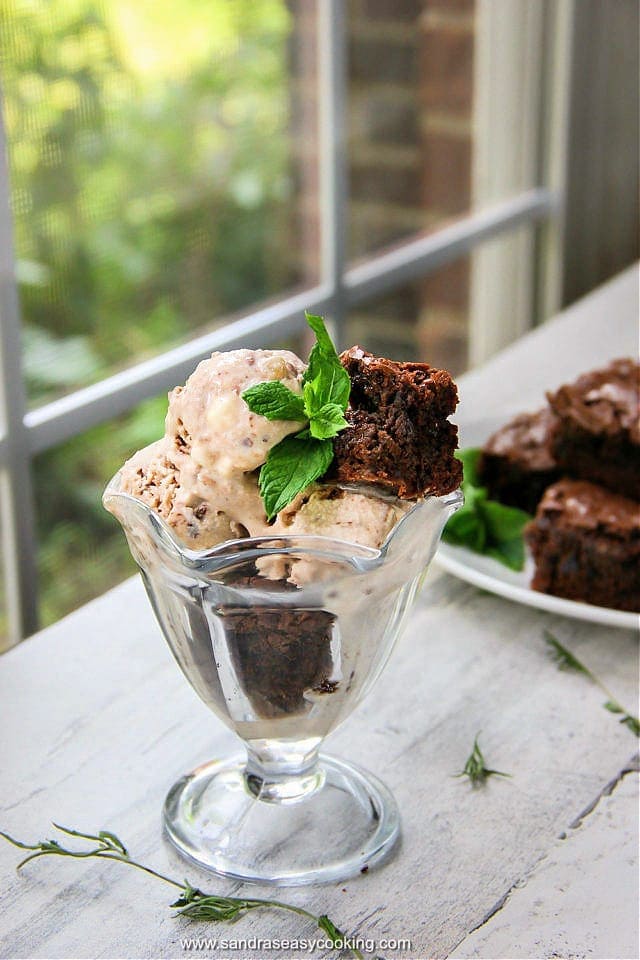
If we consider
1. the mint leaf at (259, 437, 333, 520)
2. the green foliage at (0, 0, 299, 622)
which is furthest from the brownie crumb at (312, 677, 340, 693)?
the green foliage at (0, 0, 299, 622)

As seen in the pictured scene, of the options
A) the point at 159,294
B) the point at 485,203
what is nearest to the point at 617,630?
the point at 159,294

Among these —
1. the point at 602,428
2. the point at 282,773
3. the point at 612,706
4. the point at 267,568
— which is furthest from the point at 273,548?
the point at 602,428

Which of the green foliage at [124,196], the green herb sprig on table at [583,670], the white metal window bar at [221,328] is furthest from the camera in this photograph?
the green foliage at [124,196]

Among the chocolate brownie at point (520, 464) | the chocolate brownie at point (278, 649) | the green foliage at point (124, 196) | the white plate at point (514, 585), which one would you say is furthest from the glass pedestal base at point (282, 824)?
the green foliage at point (124, 196)

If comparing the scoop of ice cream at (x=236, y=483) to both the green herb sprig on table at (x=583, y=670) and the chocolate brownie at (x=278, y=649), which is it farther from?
the green herb sprig on table at (x=583, y=670)

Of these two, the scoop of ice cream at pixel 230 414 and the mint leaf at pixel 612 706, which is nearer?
the scoop of ice cream at pixel 230 414

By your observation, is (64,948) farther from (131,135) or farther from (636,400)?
(131,135)

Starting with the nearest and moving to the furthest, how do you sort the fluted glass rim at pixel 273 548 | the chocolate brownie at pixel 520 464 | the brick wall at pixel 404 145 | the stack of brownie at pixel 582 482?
the fluted glass rim at pixel 273 548, the stack of brownie at pixel 582 482, the chocolate brownie at pixel 520 464, the brick wall at pixel 404 145
